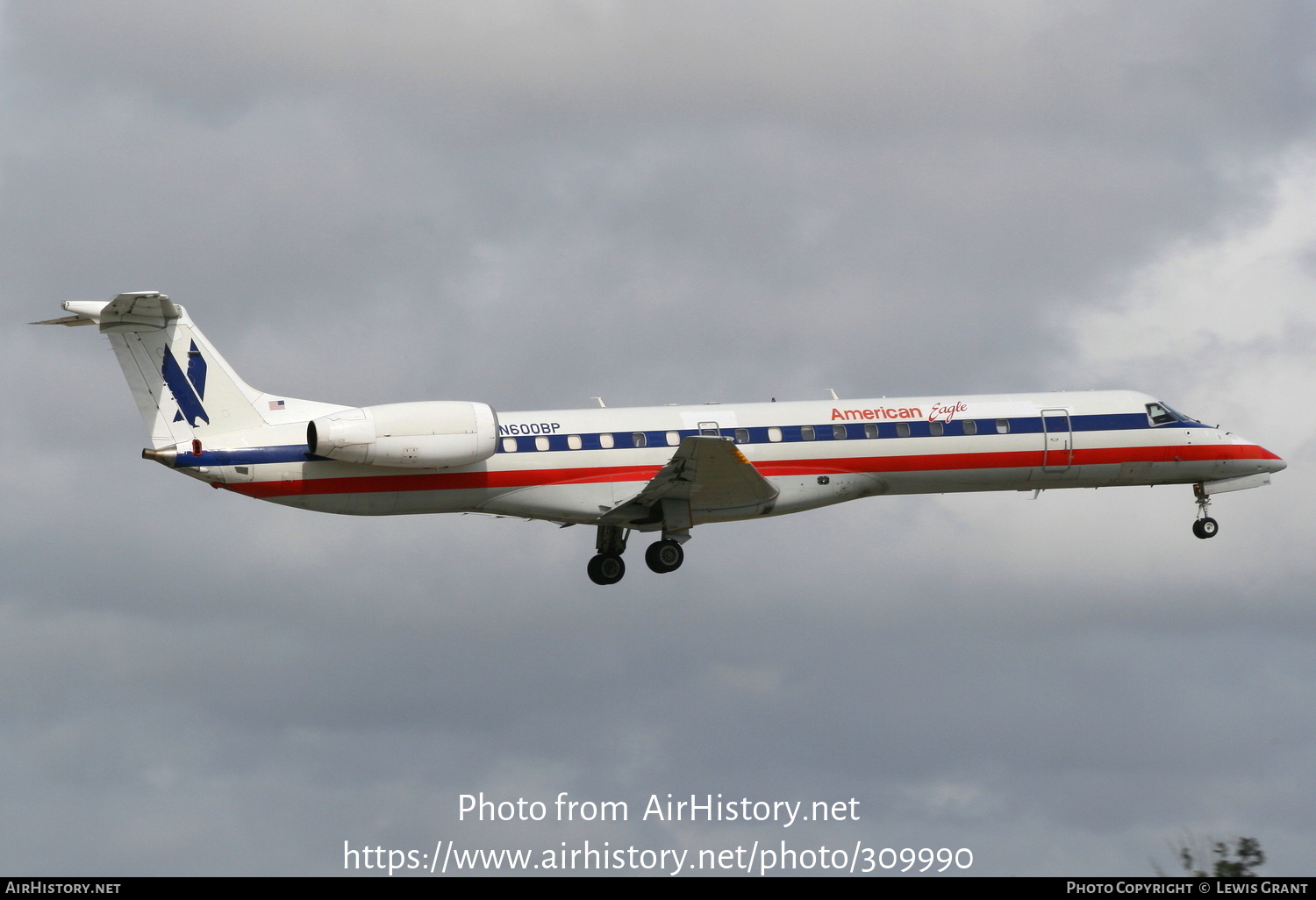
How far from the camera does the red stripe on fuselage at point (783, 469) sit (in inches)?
1321

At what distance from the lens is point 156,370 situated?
3291 cm

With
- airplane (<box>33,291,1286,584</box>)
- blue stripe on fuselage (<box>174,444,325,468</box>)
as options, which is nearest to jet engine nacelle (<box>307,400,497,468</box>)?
airplane (<box>33,291,1286,584</box>)

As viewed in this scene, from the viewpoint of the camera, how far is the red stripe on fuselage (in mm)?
33562

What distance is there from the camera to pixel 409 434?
1282 inches

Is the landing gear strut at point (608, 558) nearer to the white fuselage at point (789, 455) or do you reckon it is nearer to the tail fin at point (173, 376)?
the white fuselage at point (789, 455)

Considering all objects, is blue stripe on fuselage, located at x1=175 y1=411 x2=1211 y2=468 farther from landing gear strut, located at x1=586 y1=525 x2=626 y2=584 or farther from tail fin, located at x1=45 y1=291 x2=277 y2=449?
landing gear strut, located at x1=586 y1=525 x2=626 y2=584

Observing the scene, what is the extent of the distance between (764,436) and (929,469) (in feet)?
12.6

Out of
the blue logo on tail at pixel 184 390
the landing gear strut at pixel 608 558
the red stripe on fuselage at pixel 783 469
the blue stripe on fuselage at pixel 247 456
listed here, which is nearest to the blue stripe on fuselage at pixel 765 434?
the blue stripe on fuselage at pixel 247 456

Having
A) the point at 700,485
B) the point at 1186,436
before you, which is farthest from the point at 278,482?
the point at 1186,436

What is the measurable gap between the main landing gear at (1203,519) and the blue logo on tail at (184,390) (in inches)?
875

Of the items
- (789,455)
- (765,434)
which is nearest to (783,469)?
(789,455)

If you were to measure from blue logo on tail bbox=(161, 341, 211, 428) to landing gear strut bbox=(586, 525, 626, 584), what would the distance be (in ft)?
29.1

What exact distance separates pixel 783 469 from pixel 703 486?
242 centimetres
